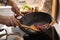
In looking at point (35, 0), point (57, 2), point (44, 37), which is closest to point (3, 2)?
point (35, 0)

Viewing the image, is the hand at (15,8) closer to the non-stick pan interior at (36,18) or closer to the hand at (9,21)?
the non-stick pan interior at (36,18)

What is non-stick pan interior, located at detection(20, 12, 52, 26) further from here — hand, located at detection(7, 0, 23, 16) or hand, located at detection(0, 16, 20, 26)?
hand, located at detection(0, 16, 20, 26)

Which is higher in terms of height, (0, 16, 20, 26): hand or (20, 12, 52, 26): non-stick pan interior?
(0, 16, 20, 26): hand

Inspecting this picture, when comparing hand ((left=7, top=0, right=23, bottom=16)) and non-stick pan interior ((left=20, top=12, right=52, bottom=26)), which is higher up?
hand ((left=7, top=0, right=23, bottom=16))

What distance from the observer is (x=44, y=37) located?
89 centimetres

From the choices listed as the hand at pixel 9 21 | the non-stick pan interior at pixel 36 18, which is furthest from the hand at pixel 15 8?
the hand at pixel 9 21

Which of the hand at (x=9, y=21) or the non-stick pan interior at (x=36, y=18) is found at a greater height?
the hand at (x=9, y=21)

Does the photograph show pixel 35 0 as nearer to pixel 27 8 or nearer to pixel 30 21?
pixel 27 8

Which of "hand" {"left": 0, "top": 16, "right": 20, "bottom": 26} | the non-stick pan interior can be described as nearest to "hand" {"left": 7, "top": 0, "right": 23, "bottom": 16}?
the non-stick pan interior

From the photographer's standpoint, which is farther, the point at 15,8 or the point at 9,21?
the point at 15,8

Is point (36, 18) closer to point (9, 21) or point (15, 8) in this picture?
point (15, 8)

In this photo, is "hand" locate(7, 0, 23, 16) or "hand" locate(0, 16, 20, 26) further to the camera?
"hand" locate(7, 0, 23, 16)

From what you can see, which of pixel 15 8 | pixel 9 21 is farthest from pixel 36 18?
pixel 9 21

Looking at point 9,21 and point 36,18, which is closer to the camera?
point 9,21
